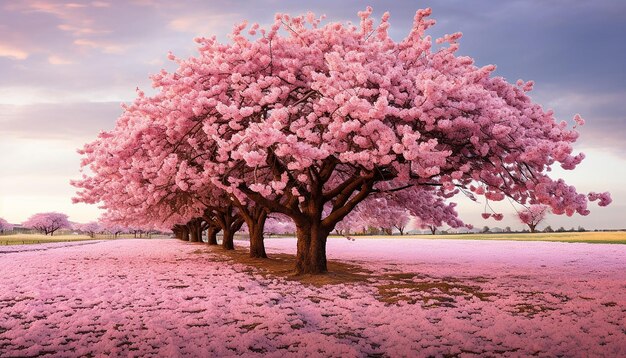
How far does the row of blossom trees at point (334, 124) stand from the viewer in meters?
15.0

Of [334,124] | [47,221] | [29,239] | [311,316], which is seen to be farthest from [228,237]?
[47,221]

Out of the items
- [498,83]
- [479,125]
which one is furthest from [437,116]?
[498,83]

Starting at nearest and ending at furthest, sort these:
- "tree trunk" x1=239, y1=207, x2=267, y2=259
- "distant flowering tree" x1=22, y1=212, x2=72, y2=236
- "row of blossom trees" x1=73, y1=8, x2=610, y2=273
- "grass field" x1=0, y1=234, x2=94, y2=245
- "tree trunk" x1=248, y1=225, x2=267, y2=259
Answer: "row of blossom trees" x1=73, y1=8, x2=610, y2=273 < "tree trunk" x1=239, y1=207, x2=267, y2=259 < "tree trunk" x1=248, y1=225, x2=267, y2=259 < "grass field" x1=0, y1=234, x2=94, y2=245 < "distant flowering tree" x1=22, y1=212, x2=72, y2=236

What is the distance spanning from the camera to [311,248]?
67.6 ft

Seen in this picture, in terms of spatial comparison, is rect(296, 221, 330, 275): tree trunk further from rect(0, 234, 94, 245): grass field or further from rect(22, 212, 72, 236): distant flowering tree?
rect(22, 212, 72, 236): distant flowering tree

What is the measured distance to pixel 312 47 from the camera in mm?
18297

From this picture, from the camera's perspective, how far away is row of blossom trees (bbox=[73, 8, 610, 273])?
15.0 metres

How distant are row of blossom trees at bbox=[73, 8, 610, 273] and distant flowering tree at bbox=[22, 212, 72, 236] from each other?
511ft

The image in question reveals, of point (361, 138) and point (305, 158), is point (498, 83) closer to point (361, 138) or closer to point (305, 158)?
point (361, 138)

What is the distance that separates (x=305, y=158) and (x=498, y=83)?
8.91 meters

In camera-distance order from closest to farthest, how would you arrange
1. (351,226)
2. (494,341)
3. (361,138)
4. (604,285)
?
(494,341) < (361,138) < (604,285) < (351,226)

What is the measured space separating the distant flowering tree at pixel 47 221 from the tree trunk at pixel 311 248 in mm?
160629

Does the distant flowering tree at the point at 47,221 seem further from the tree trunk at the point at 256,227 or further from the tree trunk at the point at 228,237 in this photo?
the tree trunk at the point at 256,227

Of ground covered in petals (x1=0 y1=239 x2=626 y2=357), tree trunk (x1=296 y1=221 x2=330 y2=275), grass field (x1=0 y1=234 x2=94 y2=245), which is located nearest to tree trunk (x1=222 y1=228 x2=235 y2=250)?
ground covered in petals (x1=0 y1=239 x2=626 y2=357)
